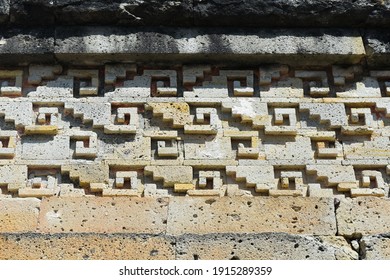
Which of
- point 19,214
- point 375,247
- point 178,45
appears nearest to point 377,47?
point 178,45

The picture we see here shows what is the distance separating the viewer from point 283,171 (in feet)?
24.5

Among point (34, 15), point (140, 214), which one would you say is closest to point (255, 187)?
point (140, 214)

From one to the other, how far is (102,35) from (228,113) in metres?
1.09

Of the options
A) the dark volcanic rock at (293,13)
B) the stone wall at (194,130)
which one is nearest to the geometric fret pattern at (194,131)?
the stone wall at (194,130)

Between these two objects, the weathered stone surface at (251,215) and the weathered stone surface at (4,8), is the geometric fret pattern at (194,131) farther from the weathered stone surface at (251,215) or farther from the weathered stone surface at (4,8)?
the weathered stone surface at (4,8)

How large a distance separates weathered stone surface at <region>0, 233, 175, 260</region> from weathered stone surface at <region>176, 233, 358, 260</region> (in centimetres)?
14

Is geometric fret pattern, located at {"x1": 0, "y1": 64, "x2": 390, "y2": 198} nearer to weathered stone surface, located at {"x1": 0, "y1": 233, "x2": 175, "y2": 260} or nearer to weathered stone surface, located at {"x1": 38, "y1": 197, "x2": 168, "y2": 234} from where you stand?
weathered stone surface, located at {"x1": 38, "y1": 197, "x2": 168, "y2": 234}

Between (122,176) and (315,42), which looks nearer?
(122,176)

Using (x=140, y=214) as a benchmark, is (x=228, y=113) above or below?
above

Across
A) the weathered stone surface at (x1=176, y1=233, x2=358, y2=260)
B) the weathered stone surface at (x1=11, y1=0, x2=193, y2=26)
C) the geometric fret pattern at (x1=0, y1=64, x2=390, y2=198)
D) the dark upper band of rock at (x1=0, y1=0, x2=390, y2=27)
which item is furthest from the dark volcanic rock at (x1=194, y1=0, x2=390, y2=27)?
the weathered stone surface at (x1=176, y1=233, x2=358, y2=260)

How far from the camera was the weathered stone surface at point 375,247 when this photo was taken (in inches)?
271

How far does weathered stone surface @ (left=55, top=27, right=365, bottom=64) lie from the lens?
25.6 ft
